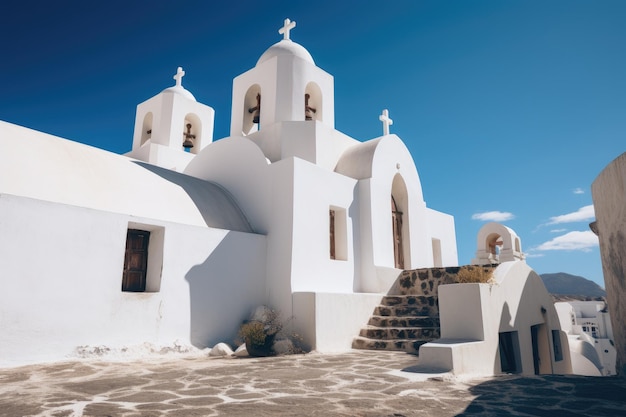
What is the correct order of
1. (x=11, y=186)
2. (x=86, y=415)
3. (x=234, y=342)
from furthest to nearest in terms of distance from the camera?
(x=234, y=342), (x=11, y=186), (x=86, y=415)

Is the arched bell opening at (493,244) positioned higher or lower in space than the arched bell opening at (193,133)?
lower

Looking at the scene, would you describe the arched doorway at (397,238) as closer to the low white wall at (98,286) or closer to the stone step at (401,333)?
the stone step at (401,333)

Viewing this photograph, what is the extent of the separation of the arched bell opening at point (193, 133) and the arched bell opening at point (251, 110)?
12.4 ft

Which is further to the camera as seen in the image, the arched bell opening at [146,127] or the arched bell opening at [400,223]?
the arched bell opening at [146,127]

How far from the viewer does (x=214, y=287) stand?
8648 millimetres

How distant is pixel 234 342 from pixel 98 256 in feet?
9.90

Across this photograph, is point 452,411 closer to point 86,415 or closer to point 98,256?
point 86,415

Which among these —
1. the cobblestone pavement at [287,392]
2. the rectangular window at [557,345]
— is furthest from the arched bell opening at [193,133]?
the rectangular window at [557,345]

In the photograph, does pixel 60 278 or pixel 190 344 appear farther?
pixel 190 344

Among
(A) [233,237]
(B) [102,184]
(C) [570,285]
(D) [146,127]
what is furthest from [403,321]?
(C) [570,285]

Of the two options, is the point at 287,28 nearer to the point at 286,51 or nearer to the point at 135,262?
the point at 286,51

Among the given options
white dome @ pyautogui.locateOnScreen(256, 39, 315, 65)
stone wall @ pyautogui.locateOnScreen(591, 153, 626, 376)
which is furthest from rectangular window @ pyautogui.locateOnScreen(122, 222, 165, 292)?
stone wall @ pyautogui.locateOnScreen(591, 153, 626, 376)

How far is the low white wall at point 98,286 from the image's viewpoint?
6180 mm

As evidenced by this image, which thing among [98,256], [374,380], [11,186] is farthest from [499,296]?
[11,186]
